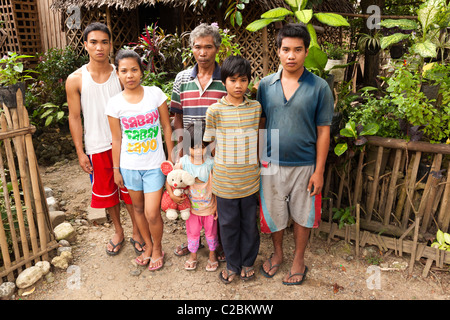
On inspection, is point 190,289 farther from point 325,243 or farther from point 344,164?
point 344,164

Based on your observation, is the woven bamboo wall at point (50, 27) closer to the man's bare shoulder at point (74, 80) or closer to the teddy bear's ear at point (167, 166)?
the man's bare shoulder at point (74, 80)

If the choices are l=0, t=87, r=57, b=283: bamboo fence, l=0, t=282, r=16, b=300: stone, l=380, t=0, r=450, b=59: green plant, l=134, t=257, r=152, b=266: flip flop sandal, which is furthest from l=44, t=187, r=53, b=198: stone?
l=380, t=0, r=450, b=59: green plant

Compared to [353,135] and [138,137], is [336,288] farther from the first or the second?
[138,137]

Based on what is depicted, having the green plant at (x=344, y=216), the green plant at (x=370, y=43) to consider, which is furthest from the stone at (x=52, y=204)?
the green plant at (x=370, y=43)

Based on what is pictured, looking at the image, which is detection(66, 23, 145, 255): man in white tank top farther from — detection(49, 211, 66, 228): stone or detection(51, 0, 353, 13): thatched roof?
detection(51, 0, 353, 13): thatched roof

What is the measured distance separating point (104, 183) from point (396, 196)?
8.91ft

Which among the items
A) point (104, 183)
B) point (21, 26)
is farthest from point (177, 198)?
point (21, 26)

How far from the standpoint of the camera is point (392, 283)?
2678 mm

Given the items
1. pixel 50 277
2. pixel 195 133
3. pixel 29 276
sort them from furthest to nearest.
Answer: pixel 50 277
pixel 29 276
pixel 195 133

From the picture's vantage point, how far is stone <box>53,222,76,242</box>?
10.5ft

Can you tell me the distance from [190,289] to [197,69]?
1.81m

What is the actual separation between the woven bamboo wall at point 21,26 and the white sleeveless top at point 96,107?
669 cm

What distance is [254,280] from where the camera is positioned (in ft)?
8.95

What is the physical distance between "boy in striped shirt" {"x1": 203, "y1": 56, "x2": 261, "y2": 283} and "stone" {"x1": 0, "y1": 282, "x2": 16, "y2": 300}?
1754 millimetres
